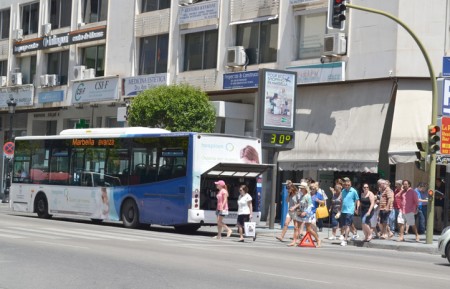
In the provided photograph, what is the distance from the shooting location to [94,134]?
30438mm

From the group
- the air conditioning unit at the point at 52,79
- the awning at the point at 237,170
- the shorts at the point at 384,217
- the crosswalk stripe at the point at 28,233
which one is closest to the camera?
the crosswalk stripe at the point at 28,233

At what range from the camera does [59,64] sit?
48594 millimetres

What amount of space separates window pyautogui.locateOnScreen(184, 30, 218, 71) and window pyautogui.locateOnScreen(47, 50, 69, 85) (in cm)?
999

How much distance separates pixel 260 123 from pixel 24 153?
9.65 metres

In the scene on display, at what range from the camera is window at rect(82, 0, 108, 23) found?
45.7 metres

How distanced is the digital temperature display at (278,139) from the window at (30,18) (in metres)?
24.8

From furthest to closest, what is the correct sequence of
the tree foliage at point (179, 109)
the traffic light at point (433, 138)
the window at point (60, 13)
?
1. the window at point (60, 13)
2. the tree foliage at point (179, 109)
3. the traffic light at point (433, 138)

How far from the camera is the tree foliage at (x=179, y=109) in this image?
3641cm

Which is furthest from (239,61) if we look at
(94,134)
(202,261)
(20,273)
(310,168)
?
(20,273)

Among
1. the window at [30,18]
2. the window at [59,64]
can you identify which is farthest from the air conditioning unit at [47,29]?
the window at [30,18]

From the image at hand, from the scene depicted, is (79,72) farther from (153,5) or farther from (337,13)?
(337,13)

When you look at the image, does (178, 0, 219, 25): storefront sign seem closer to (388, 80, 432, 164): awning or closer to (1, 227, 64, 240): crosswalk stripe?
(388, 80, 432, 164): awning

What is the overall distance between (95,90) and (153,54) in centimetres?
424

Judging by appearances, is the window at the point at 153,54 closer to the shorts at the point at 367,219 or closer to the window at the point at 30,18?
the window at the point at 30,18
